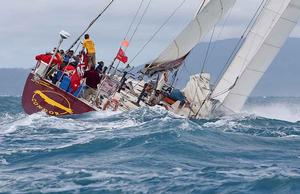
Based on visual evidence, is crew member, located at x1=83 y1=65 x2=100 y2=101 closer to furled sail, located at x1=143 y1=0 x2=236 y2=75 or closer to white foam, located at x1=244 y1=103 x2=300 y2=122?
furled sail, located at x1=143 y1=0 x2=236 y2=75

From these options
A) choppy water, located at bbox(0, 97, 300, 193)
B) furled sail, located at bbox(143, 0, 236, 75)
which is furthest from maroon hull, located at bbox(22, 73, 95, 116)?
furled sail, located at bbox(143, 0, 236, 75)

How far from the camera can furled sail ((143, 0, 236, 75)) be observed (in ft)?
79.0

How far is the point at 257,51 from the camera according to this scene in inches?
957

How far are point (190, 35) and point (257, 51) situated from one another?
8.08ft

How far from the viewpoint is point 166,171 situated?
→ 41.6 ft

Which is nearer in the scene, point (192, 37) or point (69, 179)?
point (69, 179)

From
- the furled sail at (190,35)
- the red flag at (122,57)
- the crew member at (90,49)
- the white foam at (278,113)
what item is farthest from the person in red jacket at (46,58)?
the white foam at (278,113)

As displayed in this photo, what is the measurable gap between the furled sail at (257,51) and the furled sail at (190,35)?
4.80 feet

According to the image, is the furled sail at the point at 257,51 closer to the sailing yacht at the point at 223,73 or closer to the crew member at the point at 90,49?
the sailing yacht at the point at 223,73

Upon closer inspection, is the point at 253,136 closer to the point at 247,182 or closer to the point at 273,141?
the point at 273,141

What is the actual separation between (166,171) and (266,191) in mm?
2067

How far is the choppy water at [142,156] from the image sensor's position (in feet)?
38.1

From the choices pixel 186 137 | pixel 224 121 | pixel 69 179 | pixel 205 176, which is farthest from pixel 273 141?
pixel 69 179

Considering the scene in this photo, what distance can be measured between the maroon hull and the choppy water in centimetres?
36
